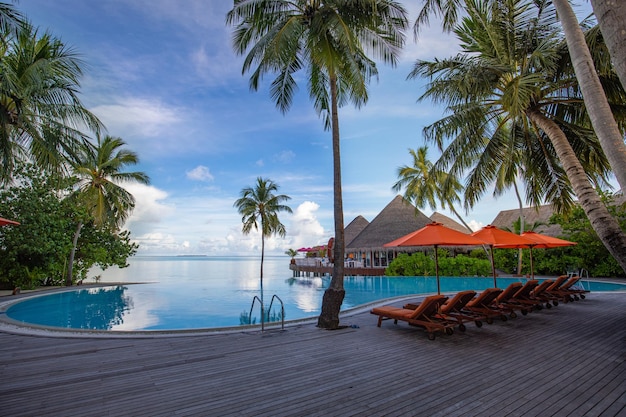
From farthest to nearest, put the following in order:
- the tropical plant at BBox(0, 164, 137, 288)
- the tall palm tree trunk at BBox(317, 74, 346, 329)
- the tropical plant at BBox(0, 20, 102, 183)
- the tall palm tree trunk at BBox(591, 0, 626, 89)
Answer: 1. the tropical plant at BBox(0, 164, 137, 288)
2. the tropical plant at BBox(0, 20, 102, 183)
3. the tall palm tree trunk at BBox(317, 74, 346, 329)
4. the tall palm tree trunk at BBox(591, 0, 626, 89)

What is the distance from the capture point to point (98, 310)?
1100 cm

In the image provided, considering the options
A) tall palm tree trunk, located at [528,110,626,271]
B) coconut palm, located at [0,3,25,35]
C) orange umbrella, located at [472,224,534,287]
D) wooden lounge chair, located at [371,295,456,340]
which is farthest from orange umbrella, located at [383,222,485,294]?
coconut palm, located at [0,3,25,35]

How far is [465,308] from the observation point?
6309 millimetres

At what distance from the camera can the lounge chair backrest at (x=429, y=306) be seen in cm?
535

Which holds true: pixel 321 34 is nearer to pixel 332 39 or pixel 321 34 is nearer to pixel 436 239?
pixel 332 39

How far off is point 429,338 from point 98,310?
1135cm

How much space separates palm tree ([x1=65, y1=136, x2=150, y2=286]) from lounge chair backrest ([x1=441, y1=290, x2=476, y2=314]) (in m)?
16.4

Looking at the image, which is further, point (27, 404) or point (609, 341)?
point (609, 341)

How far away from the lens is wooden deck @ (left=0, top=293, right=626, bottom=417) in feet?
8.78

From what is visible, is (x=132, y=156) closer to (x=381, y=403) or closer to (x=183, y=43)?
(x=183, y=43)

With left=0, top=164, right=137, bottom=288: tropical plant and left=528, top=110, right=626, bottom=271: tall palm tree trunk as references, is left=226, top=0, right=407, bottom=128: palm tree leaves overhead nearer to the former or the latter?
left=528, top=110, right=626, bottom=271: tall palm tree trunk

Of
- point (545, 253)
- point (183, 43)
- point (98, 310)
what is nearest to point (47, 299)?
point (98, 310)

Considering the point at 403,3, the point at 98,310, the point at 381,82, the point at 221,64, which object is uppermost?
the point at 221,64

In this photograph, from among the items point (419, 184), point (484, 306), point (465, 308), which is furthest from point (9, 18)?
point (419, 184)
